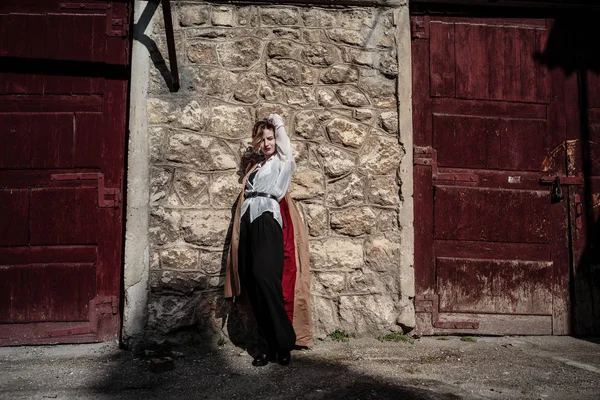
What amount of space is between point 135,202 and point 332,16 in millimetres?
2224

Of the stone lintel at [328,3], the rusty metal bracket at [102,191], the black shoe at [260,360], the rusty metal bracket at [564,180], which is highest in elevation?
the stone lintel at [328,3]

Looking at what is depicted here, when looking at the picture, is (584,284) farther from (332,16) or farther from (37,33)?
(37,33)

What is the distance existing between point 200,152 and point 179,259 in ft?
2.80

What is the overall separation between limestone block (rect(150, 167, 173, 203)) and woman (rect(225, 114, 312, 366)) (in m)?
0.64

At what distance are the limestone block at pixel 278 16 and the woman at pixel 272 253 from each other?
98cm

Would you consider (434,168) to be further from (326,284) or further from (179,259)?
(179,259)

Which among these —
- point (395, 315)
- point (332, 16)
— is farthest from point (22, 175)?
point (395, 315)

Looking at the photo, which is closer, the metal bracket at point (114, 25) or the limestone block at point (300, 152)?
the limestone block at point (300, 152)

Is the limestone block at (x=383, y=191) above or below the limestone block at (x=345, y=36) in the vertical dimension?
below

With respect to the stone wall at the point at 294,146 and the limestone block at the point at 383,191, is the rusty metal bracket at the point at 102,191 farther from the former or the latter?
the limestone block at the point at 383,191

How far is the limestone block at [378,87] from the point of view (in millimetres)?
4141

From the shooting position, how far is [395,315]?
3996 millimetres

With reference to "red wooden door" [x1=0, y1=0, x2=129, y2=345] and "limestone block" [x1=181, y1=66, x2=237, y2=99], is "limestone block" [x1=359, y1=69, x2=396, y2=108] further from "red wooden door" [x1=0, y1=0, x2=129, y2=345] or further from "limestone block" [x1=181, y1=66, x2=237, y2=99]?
"red wooden door" [x1=0, y1=0, x2=129, y2=345]

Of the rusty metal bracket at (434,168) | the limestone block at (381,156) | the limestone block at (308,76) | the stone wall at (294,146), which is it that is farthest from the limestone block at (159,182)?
the rusty metal bracket at (434,168)
